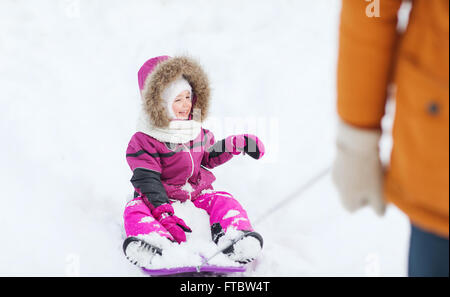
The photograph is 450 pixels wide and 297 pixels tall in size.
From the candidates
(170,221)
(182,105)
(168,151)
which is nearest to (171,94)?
(182,105)

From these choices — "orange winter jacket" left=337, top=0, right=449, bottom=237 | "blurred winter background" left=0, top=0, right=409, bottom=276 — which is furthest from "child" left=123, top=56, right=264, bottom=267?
"orange winter jacket" left=337, top=0, right=449, bottom=237

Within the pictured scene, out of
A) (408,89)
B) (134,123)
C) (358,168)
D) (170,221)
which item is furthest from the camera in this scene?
(134,123)

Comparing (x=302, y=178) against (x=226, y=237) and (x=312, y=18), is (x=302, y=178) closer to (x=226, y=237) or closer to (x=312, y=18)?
(x=226, y=237)

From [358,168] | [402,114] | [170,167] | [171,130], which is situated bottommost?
[170,167]

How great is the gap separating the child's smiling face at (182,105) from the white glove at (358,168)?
3.35ft

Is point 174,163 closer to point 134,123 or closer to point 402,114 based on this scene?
point 134,123

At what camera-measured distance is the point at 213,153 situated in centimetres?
192

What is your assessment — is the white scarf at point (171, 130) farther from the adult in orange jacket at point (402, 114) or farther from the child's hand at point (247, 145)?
the adult in orange jacket at point (402, 114)

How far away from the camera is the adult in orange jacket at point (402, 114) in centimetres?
65

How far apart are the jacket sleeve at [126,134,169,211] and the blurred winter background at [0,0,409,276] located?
0.23 metres

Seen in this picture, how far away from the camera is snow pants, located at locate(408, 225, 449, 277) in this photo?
28.6 inches

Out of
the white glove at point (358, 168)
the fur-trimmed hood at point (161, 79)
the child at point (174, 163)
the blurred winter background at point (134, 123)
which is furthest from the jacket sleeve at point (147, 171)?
the white glove at point (358, 168)

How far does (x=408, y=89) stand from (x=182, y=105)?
3.84ft

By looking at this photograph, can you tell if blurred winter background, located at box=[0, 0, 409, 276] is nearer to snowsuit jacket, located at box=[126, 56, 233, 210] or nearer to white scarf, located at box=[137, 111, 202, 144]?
snowsuit jacket, located at box=[126, 56, 233, 210]
